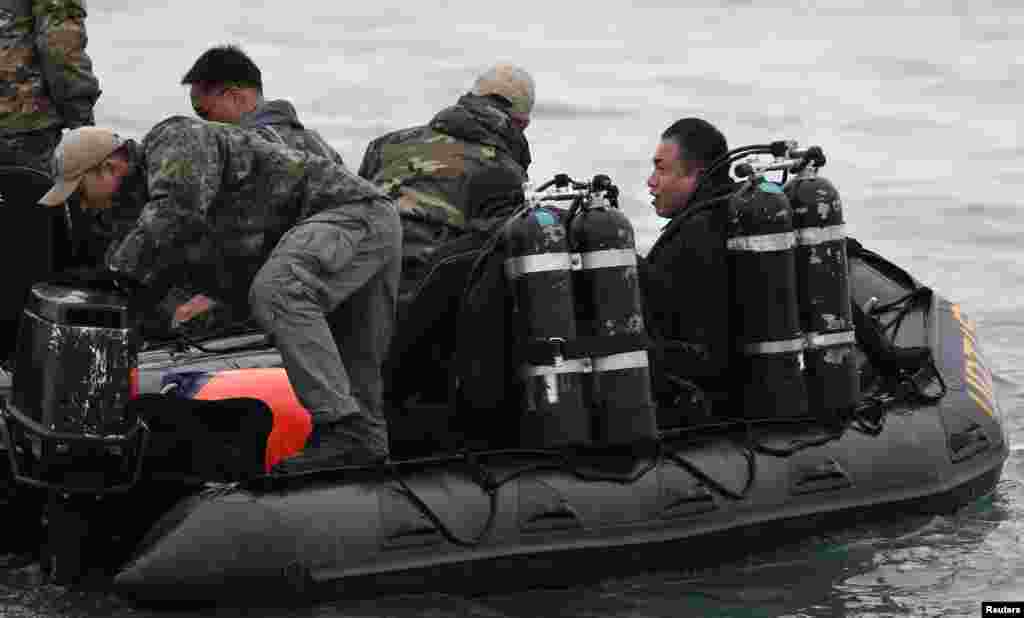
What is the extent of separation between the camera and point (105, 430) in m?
6.27

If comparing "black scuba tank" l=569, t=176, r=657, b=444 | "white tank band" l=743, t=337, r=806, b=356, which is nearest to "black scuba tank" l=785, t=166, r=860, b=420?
"white tank band" l=743, t=337, r=806, b=356

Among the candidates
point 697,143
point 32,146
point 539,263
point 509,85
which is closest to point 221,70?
point 509,85

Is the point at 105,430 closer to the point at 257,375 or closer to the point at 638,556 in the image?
the point at 257,375

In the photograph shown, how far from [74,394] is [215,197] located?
87 cm

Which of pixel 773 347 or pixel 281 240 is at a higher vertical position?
pixel 281 240

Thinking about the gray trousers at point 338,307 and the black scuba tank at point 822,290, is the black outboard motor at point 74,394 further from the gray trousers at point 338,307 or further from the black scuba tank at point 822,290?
the black scuba tank at point 822,290

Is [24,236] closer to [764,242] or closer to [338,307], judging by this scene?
[338,307]

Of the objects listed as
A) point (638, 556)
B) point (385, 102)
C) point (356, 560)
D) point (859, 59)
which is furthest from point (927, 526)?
point (859, 59)

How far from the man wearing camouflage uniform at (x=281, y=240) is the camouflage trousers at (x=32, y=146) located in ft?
9.83

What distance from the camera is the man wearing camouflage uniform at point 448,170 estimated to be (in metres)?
8.45

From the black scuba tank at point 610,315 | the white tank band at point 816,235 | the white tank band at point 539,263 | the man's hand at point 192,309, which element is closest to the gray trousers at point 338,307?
the white tank band at point 539,263

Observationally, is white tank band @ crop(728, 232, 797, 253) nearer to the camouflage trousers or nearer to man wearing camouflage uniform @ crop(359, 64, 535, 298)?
man wearing camouflage uniform @ crop(359, 64, 535, 298)

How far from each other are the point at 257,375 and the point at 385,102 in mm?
13896

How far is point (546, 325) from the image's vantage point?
22.8 feet
